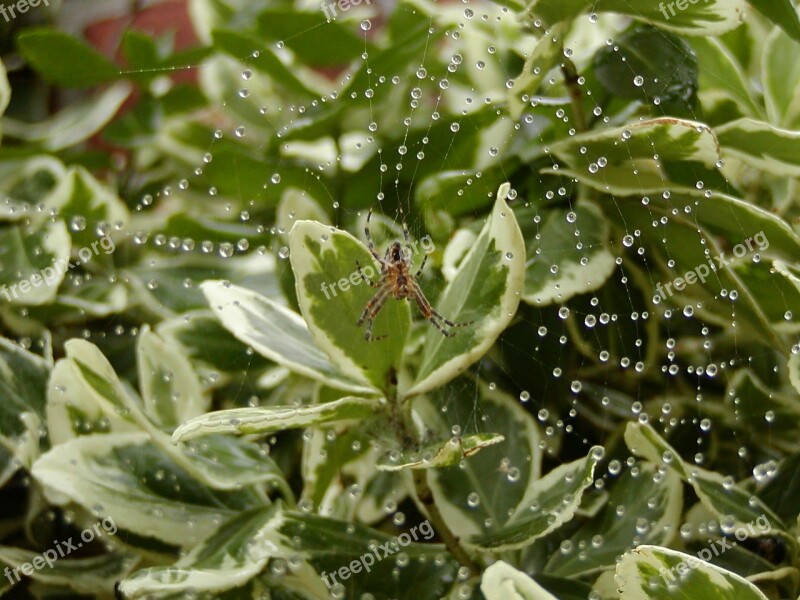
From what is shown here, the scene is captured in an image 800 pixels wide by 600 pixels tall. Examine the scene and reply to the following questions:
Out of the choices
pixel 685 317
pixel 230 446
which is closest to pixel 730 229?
pixel 685 317

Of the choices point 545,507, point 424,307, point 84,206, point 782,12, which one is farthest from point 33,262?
point 782,12

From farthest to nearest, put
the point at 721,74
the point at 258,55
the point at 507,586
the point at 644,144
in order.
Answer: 1. the point at 258,55
2. the point at 721,74
3. the point at 644,144
4. the point at 507,586

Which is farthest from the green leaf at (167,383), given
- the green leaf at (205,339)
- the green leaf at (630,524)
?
the green leaf at (630,524)

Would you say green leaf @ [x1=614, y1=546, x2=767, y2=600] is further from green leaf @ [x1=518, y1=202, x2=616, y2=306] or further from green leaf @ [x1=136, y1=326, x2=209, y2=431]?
green leaf @ [x1=136, y1=326, x2=209, y2=431]

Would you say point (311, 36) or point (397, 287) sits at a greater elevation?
point (311, 36)

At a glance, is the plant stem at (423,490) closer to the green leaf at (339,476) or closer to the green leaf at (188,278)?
the green leaf at (339,476)

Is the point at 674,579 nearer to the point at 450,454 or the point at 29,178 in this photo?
the point at 450,454
